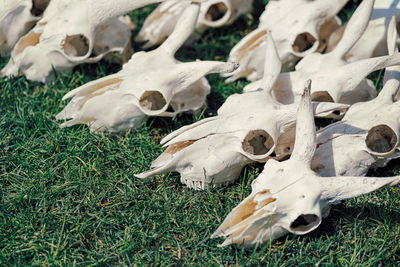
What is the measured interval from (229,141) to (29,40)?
68.5 inches

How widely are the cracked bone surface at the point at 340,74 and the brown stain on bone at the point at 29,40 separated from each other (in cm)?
155

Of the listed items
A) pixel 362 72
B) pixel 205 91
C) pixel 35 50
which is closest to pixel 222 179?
pixel 205 91

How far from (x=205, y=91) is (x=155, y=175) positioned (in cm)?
77

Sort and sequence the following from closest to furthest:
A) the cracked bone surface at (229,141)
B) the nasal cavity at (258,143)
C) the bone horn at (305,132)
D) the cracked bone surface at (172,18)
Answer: the bone horn at (305,132) < the cracked bone surface at (229,141) < the nasal cavity at (258,143) < the cracked bone surface at (172,18)

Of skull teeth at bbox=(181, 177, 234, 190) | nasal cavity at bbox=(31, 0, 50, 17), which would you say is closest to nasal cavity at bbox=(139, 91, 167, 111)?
skull teeth at bbox=(181, 177, 234, 190)

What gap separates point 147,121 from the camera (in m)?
3.75

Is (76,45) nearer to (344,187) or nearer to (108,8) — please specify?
(108,8)

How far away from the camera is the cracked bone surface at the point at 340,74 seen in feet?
11.1

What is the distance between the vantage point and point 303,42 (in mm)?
4086

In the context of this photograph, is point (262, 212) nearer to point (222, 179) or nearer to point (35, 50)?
point (222, 179)

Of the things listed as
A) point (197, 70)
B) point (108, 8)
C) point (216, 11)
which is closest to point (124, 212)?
point (197, 70)

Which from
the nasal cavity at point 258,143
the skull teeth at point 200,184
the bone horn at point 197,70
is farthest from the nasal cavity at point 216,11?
the skull teeth at point 200,184

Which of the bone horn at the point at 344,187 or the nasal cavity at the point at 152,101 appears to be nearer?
the bone horn at the point at 344,187

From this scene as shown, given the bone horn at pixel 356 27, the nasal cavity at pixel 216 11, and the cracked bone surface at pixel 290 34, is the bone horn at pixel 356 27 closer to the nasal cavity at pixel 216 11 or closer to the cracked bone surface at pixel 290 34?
the cracked bone surface at pixel 290 34
